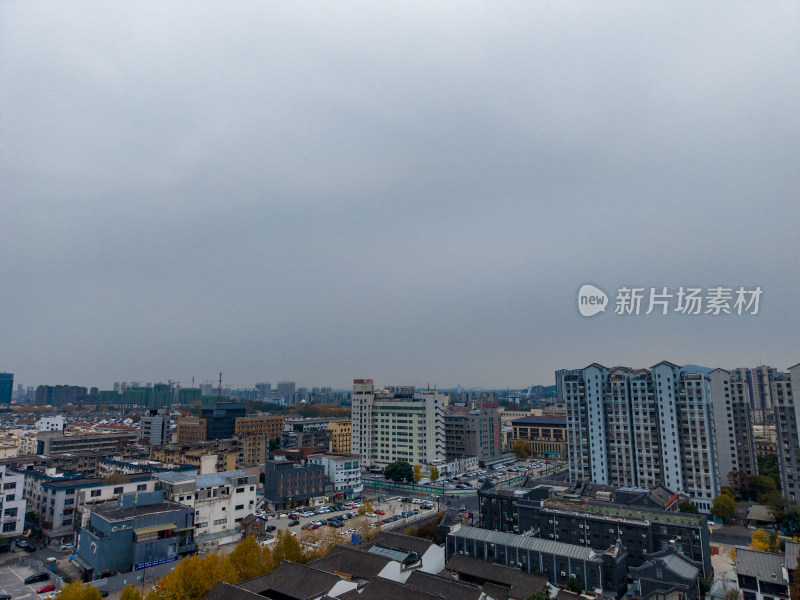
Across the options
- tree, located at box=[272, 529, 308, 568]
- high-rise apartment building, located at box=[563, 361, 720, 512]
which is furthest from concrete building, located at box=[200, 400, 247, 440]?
tree, located at box=[272, 529, 308, 568]

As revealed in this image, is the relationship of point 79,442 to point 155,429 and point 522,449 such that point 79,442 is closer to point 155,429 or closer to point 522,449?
point 155,429

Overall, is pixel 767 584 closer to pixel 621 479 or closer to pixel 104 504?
pixel 621 479

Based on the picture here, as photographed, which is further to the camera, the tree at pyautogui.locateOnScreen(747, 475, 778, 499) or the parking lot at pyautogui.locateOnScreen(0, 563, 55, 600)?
the tree at pyautogui.locateOnScreen(747, 475, 778, 499)

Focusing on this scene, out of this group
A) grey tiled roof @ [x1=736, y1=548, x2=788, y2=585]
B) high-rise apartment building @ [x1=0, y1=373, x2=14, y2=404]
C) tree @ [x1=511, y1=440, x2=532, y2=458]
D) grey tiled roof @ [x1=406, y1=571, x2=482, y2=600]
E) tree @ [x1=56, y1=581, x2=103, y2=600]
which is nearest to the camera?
tree @ [x1=56, y1=581, x2=103, y2=600]

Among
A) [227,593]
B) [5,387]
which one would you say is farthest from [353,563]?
[5,387]

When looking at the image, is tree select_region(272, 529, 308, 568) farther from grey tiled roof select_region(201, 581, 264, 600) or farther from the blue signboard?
the blue signboard
